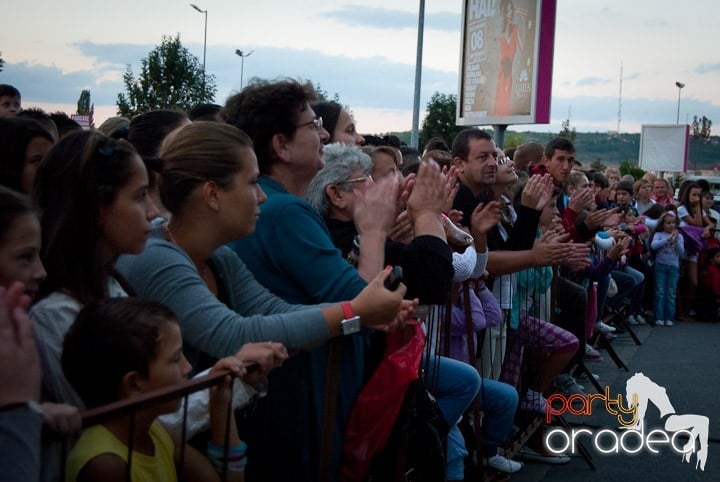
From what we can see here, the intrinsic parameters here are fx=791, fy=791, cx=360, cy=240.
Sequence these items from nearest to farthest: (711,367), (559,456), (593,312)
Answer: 1. (559,456)
2. (593,312)
3. (711,367)

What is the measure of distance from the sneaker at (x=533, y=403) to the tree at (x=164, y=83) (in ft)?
60.9

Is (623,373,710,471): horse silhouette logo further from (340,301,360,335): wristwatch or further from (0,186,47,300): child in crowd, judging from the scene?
(0,186,47,300): child in crowd

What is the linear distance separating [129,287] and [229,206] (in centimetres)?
41

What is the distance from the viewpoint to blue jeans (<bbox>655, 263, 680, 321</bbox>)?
12.0 metres

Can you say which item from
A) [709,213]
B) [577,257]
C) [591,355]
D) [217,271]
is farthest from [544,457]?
[709,213]

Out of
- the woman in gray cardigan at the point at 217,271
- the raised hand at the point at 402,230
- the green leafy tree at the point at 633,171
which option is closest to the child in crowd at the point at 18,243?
the woman in gray cardigan at the point at 217,271

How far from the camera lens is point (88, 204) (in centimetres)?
227

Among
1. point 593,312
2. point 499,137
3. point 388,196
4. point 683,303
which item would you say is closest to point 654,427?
point 593,312

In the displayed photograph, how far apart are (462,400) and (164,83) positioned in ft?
67.4

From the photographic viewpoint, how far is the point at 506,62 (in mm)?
14047

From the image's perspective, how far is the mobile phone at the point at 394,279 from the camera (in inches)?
100

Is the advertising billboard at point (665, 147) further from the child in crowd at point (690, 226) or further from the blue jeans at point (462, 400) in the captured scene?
the blue jeans at point (462, 400)

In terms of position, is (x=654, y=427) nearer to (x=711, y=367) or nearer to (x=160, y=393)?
(x=711, y=367)

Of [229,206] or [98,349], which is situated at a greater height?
[229,206]
